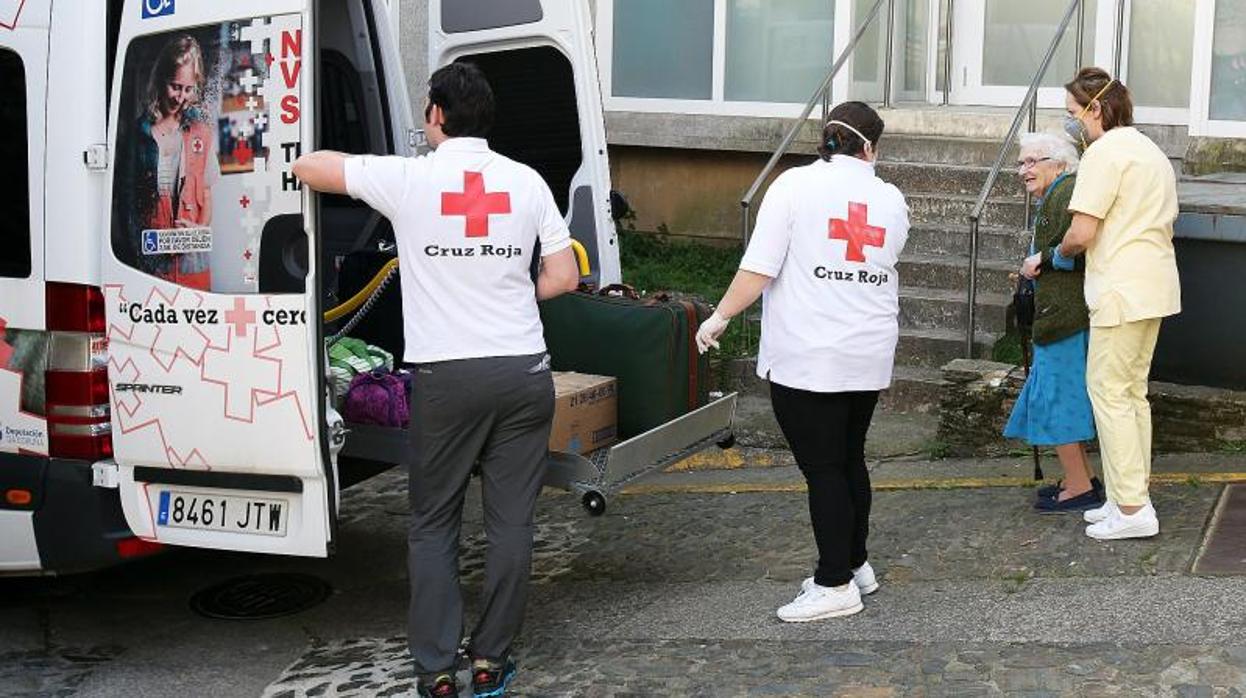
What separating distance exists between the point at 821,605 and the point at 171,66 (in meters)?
2.75

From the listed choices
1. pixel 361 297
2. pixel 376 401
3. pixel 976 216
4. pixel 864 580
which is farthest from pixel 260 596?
pixel 976 216

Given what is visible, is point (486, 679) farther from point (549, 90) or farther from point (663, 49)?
point (663, 49)

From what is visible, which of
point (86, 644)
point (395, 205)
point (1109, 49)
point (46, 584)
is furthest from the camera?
point (1109, 49)

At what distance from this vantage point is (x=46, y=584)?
265 inches

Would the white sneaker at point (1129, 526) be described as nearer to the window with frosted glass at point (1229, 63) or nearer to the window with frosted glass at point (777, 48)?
the window with frosted glass at point (1229, 63)

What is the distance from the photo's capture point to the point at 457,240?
16.7 feet

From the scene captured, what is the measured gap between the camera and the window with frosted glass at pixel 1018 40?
450 inches

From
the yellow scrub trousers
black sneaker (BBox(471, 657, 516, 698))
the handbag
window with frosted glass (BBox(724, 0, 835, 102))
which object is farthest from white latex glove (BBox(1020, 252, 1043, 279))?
window with frosted glass (BBox(724, 0, 835, 102))

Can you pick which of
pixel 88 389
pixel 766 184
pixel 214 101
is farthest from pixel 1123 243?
pixel 766 184

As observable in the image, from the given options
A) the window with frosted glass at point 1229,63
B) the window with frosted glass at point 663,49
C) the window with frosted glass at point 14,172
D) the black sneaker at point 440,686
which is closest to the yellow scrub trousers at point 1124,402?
the black sneaker at point 440,686

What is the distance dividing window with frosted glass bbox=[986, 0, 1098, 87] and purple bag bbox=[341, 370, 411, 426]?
6648 millimetres

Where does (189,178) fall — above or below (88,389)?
above

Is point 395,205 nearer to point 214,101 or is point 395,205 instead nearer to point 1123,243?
point 214,101

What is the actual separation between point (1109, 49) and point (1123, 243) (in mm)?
5023
